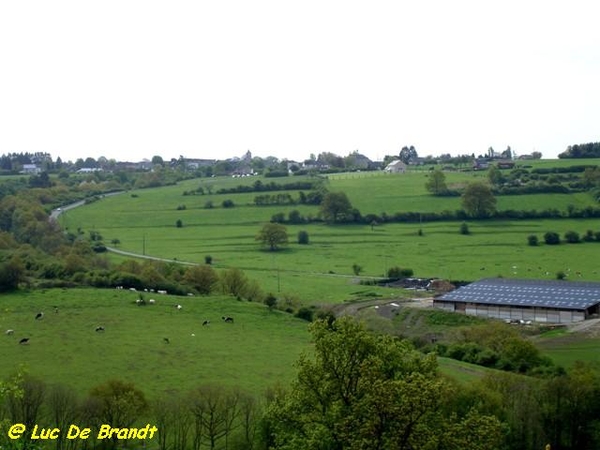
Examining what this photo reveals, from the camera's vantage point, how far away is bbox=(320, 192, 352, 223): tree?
13612 centimetres

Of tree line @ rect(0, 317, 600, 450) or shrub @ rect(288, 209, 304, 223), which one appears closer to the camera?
tree line @ rect(0, 317, 600, 450)

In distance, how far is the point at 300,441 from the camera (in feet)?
71.6

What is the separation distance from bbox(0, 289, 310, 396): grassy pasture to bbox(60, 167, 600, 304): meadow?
17593mm

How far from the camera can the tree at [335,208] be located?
447 ft

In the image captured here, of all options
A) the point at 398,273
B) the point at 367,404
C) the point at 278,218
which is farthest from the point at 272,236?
the point at 367,404

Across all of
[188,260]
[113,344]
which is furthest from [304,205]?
[113,344]

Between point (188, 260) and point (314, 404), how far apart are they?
86239 millimetres

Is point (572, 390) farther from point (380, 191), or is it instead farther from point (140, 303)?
point (380, 191)

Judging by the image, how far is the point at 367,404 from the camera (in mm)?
20688

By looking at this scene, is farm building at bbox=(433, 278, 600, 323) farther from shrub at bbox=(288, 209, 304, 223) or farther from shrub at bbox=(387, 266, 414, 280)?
shrub at bbox=(288, 209, 304, 223)

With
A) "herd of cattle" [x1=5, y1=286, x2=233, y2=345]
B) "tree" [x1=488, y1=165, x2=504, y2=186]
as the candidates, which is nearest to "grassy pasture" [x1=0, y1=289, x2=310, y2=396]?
"herd of cattle" [x1=5, y1=286, x2=233, y2=345]

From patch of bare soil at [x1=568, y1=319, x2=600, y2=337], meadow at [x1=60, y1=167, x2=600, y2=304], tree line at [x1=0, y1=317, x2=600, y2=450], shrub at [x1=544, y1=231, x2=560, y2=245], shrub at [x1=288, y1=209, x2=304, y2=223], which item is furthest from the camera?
shrub at [x1=288, y1=209, x2=304, y2=223]

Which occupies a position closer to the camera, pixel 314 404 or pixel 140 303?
pixel 314 404

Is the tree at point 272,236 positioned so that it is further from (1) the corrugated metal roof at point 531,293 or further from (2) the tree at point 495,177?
(2) the tree at point 495,177
